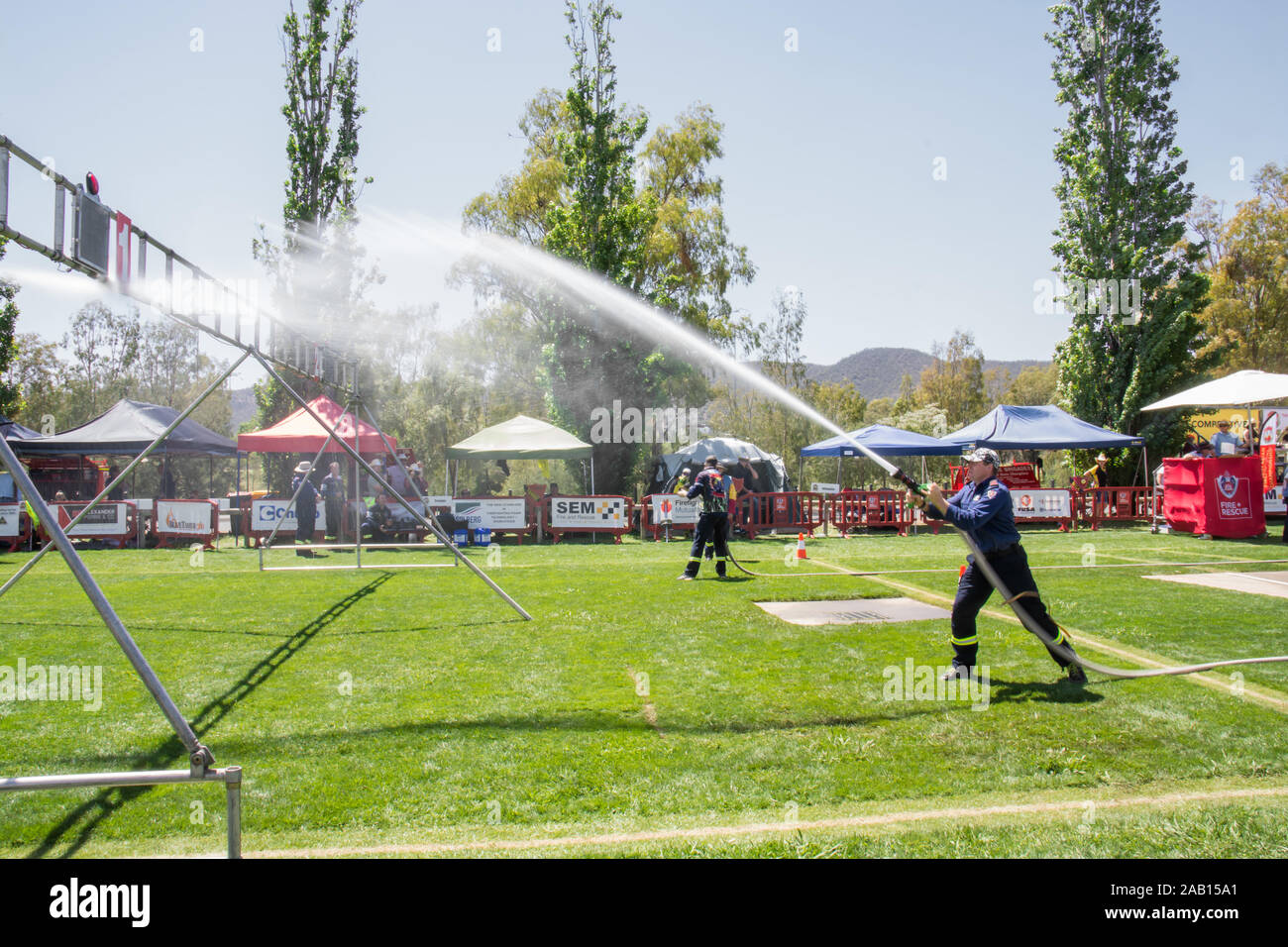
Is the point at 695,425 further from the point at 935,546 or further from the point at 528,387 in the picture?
the point at 935,546

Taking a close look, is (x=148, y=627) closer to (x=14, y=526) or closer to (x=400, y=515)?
(x=400, y=515)

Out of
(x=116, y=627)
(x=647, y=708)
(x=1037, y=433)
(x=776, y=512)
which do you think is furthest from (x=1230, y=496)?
(x=116, y=627)

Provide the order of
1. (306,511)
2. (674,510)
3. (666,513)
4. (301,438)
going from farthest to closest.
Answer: (674,510) → (666,513) → (301,438) → (306,511)

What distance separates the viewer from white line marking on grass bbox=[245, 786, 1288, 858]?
393cm

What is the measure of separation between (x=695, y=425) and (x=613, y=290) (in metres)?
11.4

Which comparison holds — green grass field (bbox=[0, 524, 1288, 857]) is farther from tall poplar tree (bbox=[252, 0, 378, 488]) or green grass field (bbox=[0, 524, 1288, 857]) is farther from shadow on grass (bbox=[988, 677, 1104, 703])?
tall poplar tree (bbox=[252, 0, 378, 488])

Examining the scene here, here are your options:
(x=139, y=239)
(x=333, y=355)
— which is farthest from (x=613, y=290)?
(x=139, y=239)

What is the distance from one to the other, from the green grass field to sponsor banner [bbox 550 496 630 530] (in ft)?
36.6

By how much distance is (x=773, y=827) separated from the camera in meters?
4.17

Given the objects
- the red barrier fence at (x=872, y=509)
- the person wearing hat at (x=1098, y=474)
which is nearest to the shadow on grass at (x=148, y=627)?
the red barrier fence at (x=872, y=509)

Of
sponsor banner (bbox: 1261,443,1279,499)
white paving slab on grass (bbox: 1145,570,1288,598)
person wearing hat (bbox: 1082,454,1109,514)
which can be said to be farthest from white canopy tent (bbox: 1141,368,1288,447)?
white paving slab on grass (bbox: 1145,570,1288,598)

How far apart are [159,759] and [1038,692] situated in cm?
649

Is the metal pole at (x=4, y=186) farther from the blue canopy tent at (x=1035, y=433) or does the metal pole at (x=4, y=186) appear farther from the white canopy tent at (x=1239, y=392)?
the white canopy tent at (x=1239, y=392)

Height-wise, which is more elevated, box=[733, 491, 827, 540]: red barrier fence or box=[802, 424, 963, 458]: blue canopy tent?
box=[802, 424, 963, 458]: blue canopy tent
